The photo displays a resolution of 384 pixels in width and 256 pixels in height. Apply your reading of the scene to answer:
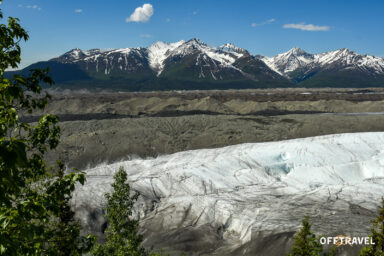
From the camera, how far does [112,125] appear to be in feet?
Answer: 222

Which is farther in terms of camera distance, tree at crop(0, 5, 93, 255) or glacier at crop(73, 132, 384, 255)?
glacier at crop(73, 132, 384, 255)

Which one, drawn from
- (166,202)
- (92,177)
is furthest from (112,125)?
(166,202)

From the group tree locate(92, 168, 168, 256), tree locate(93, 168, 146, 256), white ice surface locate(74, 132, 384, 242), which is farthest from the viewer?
white ice surface locate(74, 132, 384, 242)

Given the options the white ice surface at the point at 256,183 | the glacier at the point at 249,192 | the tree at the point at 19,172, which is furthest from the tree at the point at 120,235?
the white ice surface at the point at 256,183

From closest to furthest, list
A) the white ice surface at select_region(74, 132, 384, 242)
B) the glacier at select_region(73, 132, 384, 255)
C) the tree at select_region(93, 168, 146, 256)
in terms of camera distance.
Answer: the tree at select_region(93, 168, 146, 256)
the glacier at select_region(73, 132, 384, 255)
the white ice surface at select_region(74, 132, 384, 242)

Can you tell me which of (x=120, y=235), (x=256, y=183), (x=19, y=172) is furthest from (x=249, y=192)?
(x=19, y=172)

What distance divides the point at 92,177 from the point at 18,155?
132ft

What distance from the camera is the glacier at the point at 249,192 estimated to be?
29.2 meters

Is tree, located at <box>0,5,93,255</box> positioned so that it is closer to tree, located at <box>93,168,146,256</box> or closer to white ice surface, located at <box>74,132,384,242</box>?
tree, located at <box>93,168,146,256</box>

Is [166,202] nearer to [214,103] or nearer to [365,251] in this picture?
[365,251]

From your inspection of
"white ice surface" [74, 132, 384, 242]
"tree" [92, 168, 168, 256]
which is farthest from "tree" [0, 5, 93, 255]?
"white ice surface" [74, 132, 384, 242]

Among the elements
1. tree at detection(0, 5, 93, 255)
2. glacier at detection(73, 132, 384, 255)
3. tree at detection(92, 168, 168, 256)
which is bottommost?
glacier at detection(73, 132, 384, 255)

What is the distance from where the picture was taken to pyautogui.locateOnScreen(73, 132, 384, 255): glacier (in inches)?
1148

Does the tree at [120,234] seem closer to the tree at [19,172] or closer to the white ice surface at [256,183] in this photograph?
the tree at [19,172]
